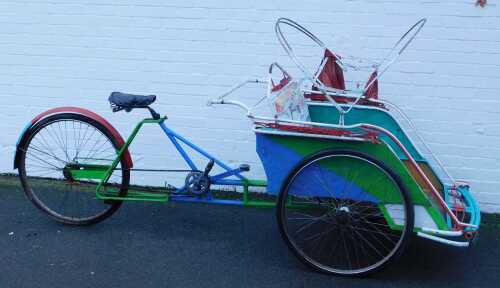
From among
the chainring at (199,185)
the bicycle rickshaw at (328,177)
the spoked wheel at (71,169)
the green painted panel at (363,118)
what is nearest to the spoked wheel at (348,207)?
the bicycle rickshaw at (328,177)

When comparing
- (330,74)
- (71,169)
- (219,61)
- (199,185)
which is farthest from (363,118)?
(71,169)

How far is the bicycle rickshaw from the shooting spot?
3307 millimetres

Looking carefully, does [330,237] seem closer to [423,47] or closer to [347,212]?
[347,212]

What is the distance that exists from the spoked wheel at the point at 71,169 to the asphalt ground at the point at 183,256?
0.57 ft

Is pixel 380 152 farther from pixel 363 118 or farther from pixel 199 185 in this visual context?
pixel 199 185

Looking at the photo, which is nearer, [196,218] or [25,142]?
[25,142]

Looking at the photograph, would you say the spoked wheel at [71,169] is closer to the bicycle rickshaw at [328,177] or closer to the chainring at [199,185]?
the bicycle rickshaw at [328,177]

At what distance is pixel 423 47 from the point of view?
169 inches

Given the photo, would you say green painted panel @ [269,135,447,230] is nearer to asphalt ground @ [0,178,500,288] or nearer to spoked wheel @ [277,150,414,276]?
spoked wheel @ [277,150,414,276]

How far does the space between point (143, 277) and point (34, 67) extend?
2.43 meters

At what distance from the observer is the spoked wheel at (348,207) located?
3297 millimetres

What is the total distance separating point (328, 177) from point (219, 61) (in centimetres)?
169

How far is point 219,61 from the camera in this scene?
4562mm

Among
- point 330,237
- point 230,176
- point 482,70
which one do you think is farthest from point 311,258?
point 482,70
